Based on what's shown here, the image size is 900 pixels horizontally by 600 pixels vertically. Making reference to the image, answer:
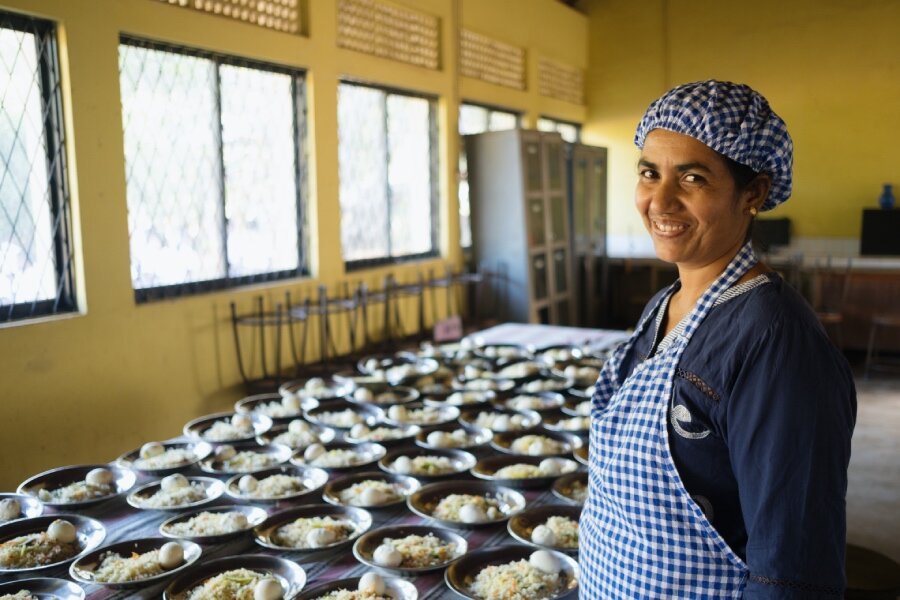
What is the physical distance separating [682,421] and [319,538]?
1047 mm

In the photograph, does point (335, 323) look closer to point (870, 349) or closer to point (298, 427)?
point (298, 427)

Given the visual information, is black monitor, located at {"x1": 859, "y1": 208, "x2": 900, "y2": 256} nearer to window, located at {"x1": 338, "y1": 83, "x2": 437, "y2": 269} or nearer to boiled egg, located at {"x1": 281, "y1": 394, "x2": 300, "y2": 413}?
window, located at {"x1": 338, "y1": 83, "x2": 437, "y2": 269}

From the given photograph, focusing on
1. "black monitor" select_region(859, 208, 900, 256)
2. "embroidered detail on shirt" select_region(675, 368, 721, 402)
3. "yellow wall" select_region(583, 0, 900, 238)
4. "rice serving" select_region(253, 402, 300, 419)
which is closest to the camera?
"embroidered detail on shirt" select_region(675, 368, 721, 402)

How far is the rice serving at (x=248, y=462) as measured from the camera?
238 cm

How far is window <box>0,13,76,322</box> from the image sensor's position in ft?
→ 11.4

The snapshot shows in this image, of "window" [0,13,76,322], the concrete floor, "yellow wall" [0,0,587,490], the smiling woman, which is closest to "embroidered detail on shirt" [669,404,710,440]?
the smiling woman

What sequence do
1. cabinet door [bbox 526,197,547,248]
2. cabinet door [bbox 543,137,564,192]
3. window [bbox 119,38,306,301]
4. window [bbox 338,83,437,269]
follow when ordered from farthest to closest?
1. cabinet door [bbox 543,137,564,192]
2. cabinet door [bbox 526,197,547,248]
3. window [bbox 338,83,437,269]
4. window [bbox 119,38,306,301]

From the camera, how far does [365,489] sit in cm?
216

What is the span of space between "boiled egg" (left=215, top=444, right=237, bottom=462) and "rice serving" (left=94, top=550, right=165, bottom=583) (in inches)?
26.3

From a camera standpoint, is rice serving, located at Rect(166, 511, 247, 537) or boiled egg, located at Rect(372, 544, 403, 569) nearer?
boiled egg, located at Rect(372, 544, 403, 569)

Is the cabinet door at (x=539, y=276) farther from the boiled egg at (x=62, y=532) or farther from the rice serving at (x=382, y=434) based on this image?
the boiled egg at (x=62, y=532)

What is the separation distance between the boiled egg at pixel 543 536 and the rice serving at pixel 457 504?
0.23 meters

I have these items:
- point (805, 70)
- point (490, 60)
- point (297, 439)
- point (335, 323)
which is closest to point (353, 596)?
point (297, 439)

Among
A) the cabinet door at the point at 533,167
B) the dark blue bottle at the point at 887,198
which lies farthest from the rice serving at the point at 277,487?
the dark blue bottle at the point at 887,198
